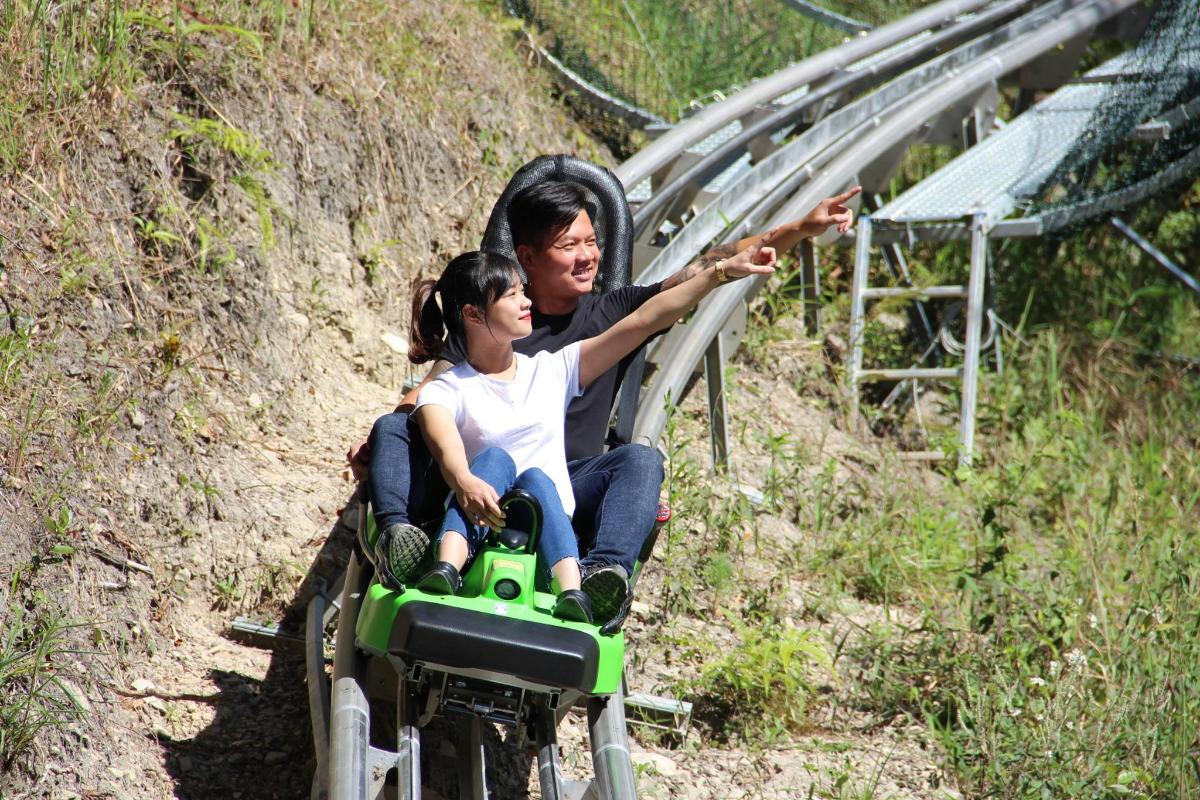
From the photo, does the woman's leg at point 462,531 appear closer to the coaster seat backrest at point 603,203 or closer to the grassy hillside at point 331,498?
the grassy hillside at point 331,498

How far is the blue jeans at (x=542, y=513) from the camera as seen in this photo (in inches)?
119

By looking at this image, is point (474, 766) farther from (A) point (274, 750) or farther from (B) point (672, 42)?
(B) point (672, 42)

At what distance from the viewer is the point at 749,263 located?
344 cm

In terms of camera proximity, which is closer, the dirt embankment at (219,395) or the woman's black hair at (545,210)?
the dirt embankment at (219,395)

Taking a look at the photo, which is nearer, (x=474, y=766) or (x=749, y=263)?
(x=474, y=766)

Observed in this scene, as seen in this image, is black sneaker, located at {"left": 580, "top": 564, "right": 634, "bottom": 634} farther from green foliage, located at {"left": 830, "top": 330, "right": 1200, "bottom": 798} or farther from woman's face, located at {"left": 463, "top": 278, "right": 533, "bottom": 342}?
green foliage, located at {"left": 830, "top": 330, "right": 1200, "bottom": 798}

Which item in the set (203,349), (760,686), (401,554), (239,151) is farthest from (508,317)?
(239,151)

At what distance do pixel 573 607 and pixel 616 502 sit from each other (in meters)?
0.37

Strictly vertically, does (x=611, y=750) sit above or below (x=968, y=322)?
below

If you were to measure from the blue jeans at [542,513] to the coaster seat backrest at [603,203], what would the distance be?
3.58ft

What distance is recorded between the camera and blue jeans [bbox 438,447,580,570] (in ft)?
9.90

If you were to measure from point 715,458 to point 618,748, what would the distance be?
2.29 meters

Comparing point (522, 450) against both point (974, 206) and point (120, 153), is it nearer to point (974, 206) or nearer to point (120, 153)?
point (120, 153)

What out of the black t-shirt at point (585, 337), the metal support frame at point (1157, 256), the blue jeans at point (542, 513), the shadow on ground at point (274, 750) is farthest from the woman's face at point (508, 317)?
the metal support frame at point (1157, 256)
